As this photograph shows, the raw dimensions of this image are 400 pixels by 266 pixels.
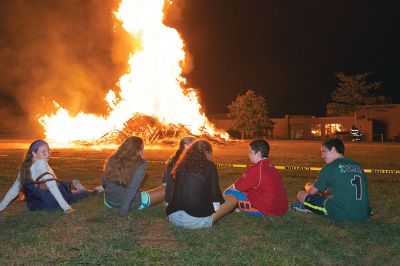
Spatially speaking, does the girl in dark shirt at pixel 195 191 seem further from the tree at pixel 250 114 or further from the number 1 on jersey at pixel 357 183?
the tree at pixel 250 114

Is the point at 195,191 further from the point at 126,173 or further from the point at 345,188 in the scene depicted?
the point at 345,188

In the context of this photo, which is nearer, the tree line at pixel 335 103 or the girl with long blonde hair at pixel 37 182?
the girl with long blonde hair at pixel 37 182

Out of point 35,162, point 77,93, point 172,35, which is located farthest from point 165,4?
point 35,162

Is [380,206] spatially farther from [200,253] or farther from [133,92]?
[133,92]

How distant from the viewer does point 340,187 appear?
631 centimetres

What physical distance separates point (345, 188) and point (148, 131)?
25023 millimetres

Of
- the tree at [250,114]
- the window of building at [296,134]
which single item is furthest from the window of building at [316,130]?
the tree at [250,114]

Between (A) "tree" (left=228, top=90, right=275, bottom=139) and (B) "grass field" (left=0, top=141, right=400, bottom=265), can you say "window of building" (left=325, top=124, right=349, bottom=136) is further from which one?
(B) "grass field" (left=0, top=141, right=400, bottom=265)

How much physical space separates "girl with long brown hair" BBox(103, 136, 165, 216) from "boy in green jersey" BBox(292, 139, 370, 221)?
2.82 metres

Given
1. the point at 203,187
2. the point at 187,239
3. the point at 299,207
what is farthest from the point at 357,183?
the point at 187,239

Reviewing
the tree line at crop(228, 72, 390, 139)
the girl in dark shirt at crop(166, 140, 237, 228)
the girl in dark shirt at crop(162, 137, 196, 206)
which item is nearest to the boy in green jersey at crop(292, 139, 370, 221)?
the girl in dark shirt at crop(166, 140, 237, 228)

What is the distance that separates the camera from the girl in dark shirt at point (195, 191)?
593 centimetres

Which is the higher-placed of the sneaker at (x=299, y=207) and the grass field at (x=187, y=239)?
the sneaker at (x=299, y=207)

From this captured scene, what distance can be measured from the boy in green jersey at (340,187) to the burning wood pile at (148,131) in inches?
927
